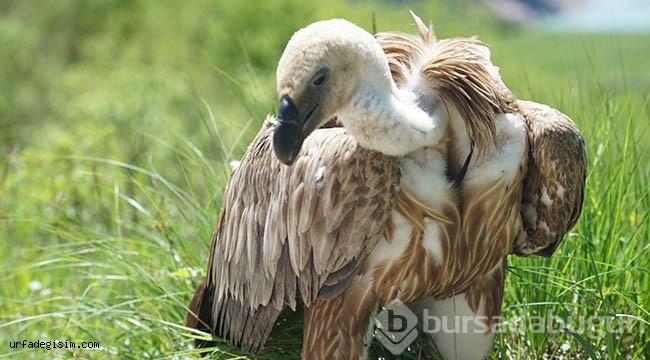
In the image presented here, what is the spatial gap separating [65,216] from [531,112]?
9.84ft

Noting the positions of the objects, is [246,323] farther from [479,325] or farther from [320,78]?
[320,78]

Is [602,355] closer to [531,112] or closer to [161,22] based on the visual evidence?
[531,112]

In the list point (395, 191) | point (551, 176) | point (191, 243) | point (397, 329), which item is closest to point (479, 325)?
point (397, 329)

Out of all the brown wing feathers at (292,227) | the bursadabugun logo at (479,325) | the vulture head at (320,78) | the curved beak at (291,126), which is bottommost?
the bursadabugun logo at (479,325)

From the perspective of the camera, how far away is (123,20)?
13422mm

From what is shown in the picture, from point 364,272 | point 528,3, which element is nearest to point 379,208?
Answer: point 364,272

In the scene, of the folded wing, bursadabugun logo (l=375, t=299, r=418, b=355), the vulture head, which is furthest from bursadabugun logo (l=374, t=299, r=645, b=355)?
the vulture head

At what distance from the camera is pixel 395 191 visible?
2600 millimetres

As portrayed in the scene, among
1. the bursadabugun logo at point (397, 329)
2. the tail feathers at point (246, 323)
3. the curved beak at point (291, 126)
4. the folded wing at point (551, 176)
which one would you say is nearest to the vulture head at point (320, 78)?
the curved beak at point (291, 126)

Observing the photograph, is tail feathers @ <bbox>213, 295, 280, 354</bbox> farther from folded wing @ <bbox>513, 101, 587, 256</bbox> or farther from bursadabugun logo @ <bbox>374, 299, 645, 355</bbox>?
folded wing @ <bbox>513, 101, 587, 256</bbox>

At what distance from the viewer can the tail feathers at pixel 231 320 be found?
301 centimetres

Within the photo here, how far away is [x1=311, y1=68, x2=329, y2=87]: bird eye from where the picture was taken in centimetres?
233

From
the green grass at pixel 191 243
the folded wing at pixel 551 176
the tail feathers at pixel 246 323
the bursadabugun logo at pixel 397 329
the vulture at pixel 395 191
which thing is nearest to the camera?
the vulture at pixel 395 191

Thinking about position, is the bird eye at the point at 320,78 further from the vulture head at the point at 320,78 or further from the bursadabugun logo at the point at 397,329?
the bursadabugun logo at the point at 397,329
